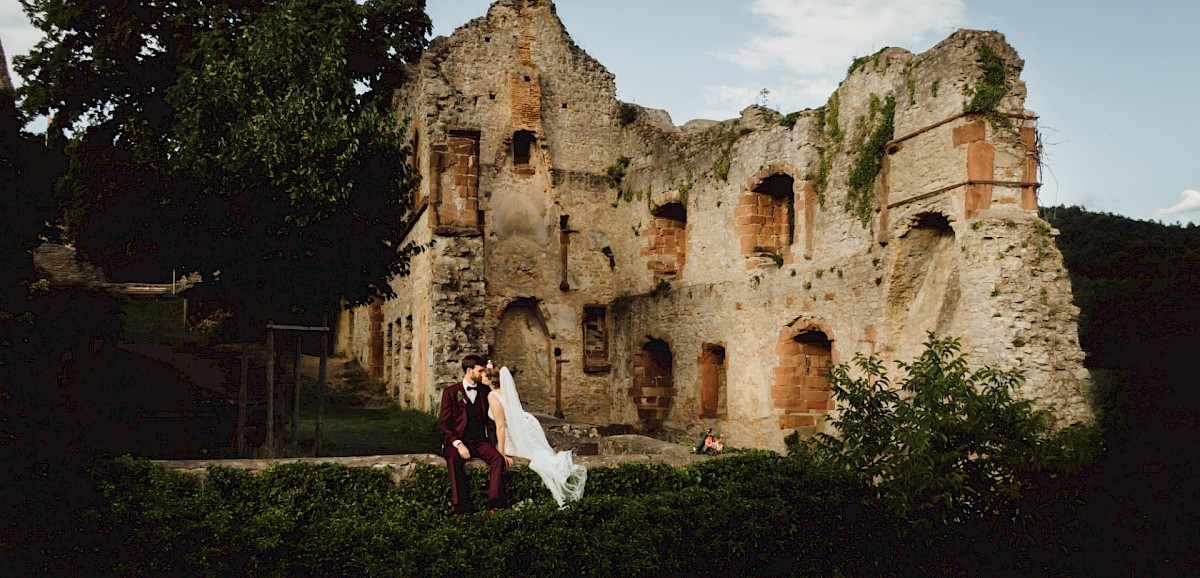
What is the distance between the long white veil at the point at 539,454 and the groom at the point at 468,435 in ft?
0.63

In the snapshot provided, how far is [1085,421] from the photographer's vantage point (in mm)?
11617

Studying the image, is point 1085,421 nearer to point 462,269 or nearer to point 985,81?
point 985,81

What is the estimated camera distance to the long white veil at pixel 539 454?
325 inches

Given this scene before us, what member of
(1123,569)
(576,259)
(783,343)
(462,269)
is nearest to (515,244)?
(576,259)

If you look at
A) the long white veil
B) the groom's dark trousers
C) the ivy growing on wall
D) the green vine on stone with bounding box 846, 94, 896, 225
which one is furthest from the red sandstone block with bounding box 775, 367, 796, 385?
the groom's dark trousers

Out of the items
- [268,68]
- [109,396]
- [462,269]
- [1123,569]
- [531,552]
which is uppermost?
[268,68]

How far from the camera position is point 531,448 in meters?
8.80

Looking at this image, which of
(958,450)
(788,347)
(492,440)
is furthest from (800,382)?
(492,440)

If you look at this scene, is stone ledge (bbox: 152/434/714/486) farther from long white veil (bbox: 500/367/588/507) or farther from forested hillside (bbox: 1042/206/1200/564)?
forested hillside (bbox: 1042/206/1200/564)

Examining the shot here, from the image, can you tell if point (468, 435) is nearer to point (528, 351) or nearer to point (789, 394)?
point (789, 394)

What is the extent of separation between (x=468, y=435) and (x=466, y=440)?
1.8 inches

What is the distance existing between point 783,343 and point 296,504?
1029 centimetres

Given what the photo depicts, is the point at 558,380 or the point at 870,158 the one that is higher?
the point at 870,158

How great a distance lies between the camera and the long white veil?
8250 millimetres
